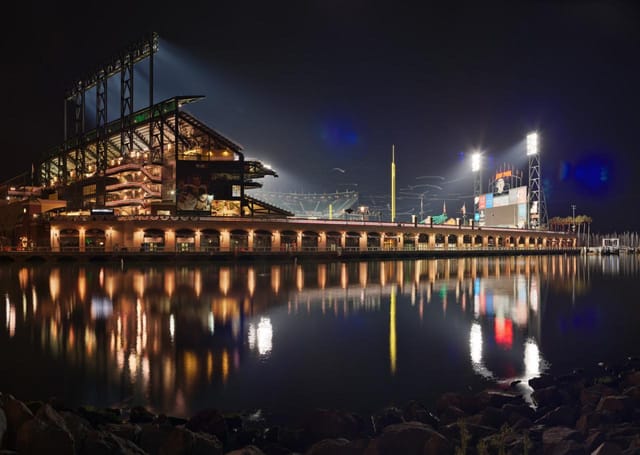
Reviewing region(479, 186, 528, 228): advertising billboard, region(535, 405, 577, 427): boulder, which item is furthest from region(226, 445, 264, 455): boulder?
region(479, 186, 528, 228): advertising billboard

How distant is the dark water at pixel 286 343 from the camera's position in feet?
41.0

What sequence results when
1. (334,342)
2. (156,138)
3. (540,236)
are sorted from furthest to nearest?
(540,236), (156,138), (334,342)

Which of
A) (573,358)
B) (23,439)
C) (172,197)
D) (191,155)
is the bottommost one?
(573,358)

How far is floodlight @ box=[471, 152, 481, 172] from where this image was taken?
156 meters

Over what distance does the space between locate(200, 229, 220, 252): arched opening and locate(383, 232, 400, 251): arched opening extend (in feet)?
123

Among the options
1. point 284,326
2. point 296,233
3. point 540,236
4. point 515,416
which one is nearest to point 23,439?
point 515,416

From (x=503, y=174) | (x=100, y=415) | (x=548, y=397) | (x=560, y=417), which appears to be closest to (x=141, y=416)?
(x=100, y=415)

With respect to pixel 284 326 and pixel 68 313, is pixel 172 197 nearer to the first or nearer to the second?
pixel 68 313

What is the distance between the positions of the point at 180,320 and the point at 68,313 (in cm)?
635

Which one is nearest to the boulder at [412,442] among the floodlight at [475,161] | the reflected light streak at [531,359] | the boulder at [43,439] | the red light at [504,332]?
the boulder at [43,439]

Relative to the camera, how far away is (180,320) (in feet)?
72.2

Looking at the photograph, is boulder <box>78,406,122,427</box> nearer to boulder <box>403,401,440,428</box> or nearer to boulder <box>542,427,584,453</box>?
boulder <box>403,401,440,428</box>

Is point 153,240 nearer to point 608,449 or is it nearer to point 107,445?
point 107,445

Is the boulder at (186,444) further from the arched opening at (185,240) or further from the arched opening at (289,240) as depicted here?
the arched opening at (289,240)
